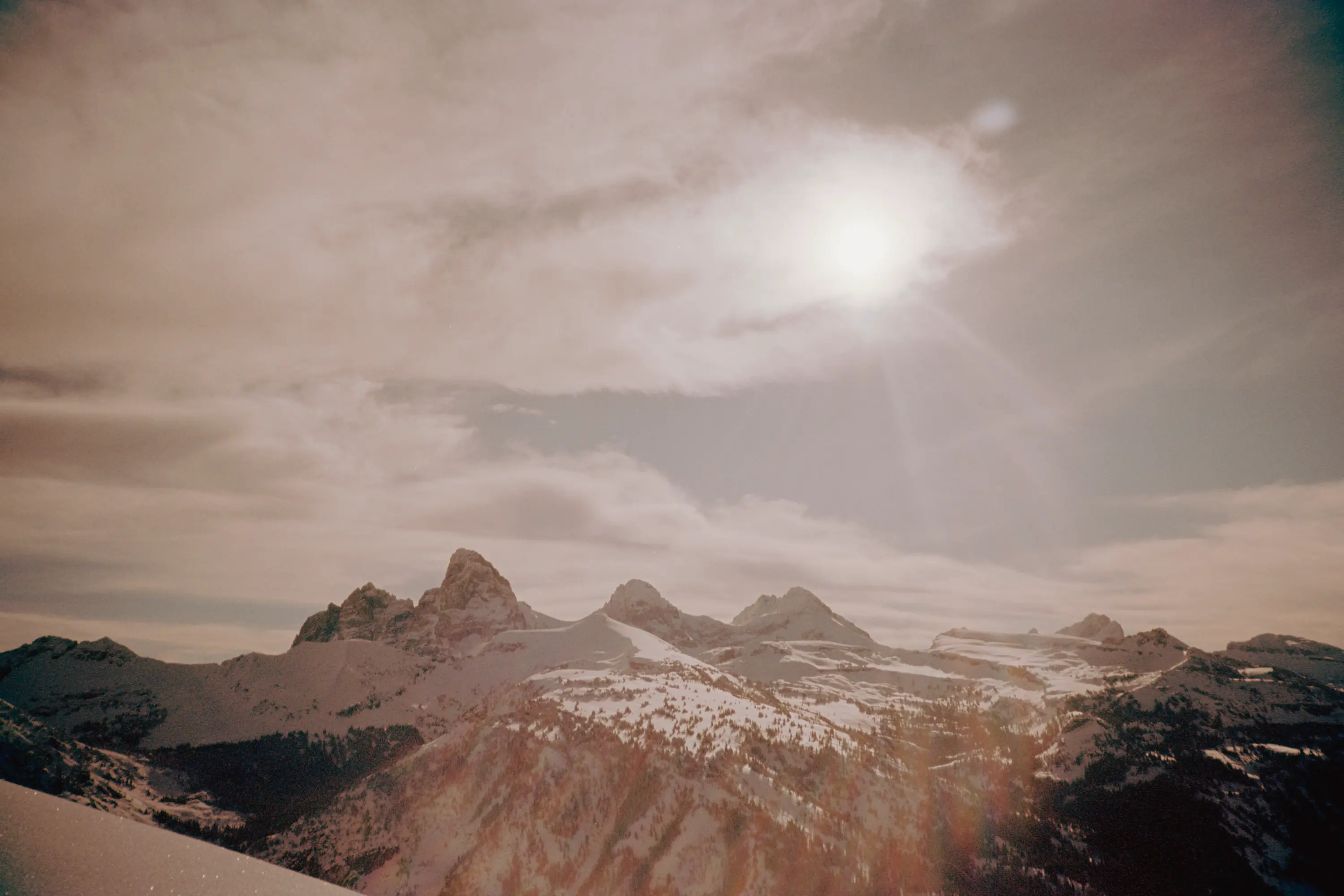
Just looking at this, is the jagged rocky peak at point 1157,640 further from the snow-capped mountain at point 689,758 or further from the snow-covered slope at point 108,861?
the snow-covered slope at point 108,861

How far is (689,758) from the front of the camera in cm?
4712

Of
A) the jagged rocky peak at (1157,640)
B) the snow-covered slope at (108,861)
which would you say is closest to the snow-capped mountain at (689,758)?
the jagged rocky peak at (1157,640)

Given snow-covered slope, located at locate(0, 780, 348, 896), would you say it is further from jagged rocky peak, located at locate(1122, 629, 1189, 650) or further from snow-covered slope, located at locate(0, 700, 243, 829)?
jagged rocky peak, located at locate(1122, 629, 1189, 650)

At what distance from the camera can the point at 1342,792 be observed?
271ft

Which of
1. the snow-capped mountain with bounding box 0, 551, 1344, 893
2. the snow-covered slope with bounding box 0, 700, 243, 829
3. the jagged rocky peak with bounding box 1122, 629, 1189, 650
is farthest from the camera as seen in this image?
the jagged rocky peak with bounding box 1122, 629, 1189, 650

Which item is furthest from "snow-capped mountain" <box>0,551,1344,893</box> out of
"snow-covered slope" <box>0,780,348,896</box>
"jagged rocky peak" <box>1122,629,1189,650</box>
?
"snow-covered slope" <box>0,780,348,896</box>

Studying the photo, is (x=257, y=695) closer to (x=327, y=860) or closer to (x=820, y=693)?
(x=327, y=860)

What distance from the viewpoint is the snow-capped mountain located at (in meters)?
42.2

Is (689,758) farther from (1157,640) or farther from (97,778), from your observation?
(1157,640)

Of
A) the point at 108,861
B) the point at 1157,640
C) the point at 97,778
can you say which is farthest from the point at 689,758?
the point at 1157,640

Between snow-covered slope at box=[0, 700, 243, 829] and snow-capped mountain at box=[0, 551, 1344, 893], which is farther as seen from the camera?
snow-covered slope at box=[0, 700, 243, 829]

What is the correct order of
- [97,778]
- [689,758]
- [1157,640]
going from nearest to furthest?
[689,758], [97,778], [1157,640]

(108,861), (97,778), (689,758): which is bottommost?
(97,778)

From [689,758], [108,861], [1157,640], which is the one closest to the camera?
[108,861]
